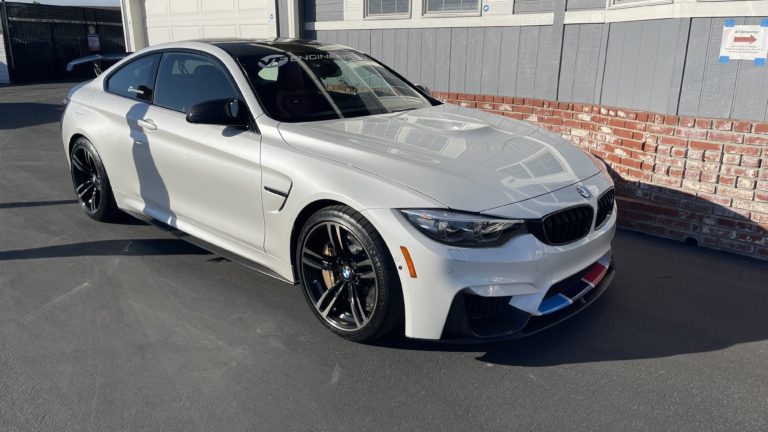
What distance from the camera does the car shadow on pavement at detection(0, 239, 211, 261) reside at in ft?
16.1

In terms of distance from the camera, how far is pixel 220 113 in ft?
12.8

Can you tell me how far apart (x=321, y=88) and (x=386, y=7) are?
506 centimetres

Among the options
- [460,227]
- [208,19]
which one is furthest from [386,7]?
[460,227]

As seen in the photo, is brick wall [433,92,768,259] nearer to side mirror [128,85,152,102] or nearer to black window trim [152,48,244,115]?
black window trim [152,48,244,115]

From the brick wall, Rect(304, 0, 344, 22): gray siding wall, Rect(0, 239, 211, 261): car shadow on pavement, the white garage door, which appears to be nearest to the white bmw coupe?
Rect(0, 239, 211, 261): car shadow on pavement

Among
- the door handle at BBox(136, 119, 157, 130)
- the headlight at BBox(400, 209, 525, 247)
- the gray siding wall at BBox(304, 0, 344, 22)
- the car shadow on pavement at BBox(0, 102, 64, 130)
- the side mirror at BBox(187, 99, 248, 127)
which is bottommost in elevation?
the car shadow on pavement at BBox(0, 102, 64, 130)

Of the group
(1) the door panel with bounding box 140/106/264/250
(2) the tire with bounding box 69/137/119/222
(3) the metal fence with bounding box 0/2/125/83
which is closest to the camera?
(1) the door panel with bounding box 140/106/264/250

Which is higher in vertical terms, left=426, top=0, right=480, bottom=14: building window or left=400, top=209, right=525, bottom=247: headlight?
left=426, top=0, right=480, bottom=14: building window

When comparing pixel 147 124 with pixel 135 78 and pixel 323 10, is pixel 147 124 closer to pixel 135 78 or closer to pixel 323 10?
pixel 135 78

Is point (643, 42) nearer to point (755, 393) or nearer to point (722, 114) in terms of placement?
point (722, 114)

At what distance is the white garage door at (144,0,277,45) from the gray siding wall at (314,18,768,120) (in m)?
1.37

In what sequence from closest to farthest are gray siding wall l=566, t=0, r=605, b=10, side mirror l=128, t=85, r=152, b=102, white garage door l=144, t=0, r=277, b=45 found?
side mirror l=128, t=85, r=152, b=102 → gray siding wall l=566, t=0, r=605, b=10 → white garage door l=144, t=0, r=277, b=45

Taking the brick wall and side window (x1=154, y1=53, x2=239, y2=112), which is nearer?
side window (x1=154, y1=53, x2=239, y2=112)

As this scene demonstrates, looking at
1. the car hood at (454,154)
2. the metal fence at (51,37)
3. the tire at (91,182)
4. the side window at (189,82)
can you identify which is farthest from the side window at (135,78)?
the metal fence at (51,37)
